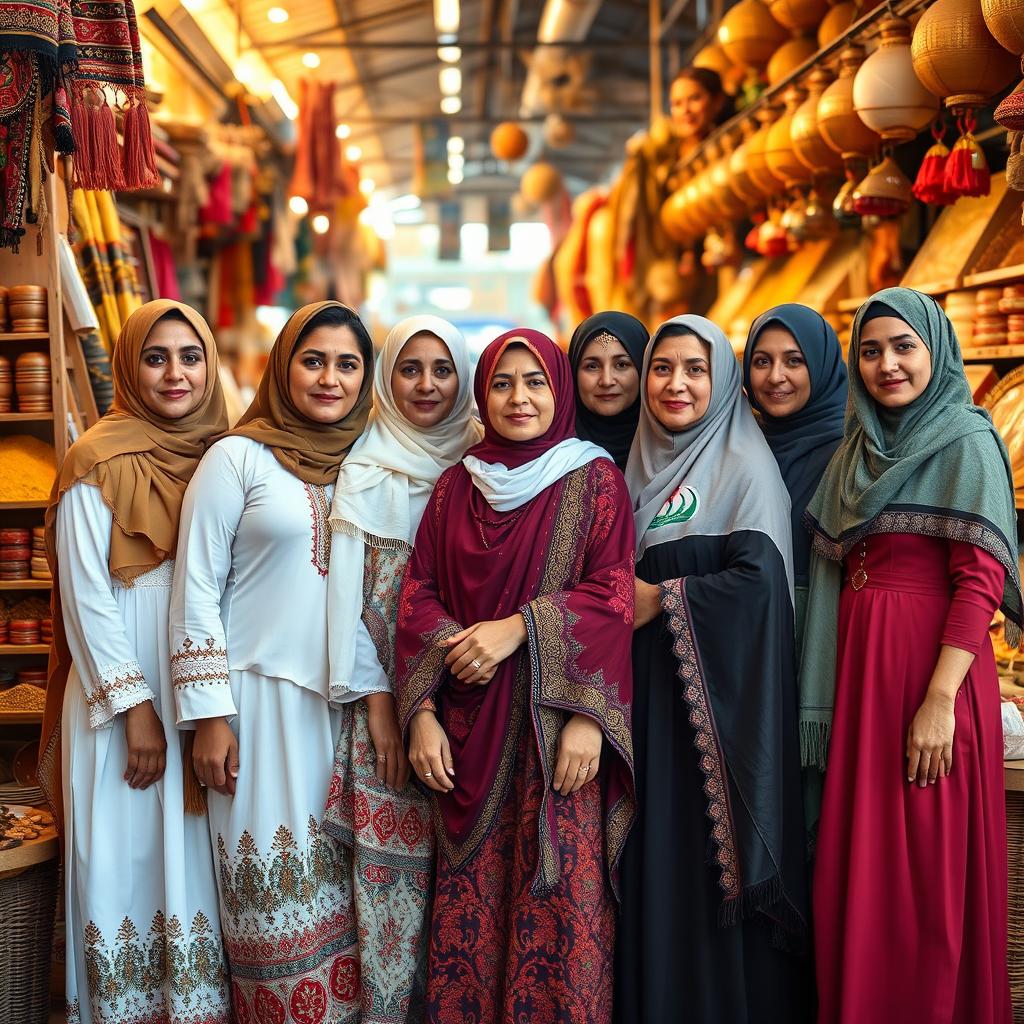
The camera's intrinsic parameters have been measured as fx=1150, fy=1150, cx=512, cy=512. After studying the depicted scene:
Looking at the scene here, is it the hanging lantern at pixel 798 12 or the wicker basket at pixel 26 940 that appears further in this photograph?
the hanging lantern at pixel 798 12

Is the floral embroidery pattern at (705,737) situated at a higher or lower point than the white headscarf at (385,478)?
lower

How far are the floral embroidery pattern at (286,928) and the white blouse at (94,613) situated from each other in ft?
1.12

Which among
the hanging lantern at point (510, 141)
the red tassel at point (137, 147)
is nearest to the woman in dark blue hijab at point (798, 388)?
the red tassel at point (137, 147)

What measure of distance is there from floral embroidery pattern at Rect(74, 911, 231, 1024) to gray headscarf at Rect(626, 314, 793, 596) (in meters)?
1.15

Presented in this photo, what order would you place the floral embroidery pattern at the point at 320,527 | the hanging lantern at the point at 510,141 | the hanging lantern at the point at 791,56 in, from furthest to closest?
the hanging lantern at the point at 510,141
the hanging lantern at the point at 791,56
the floral embroidery pattern at the point at 320,527

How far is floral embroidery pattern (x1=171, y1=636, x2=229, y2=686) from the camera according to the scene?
2164mm

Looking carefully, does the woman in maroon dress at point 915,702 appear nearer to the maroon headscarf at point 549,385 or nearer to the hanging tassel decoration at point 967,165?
the maroon headscarf at point 549,385

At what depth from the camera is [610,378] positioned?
8.03 ft

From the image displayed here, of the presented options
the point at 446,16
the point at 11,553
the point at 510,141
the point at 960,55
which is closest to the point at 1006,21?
the point at 960,55

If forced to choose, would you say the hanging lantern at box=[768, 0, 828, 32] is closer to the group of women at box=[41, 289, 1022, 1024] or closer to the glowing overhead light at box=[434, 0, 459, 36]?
the group of women at box=[41, 289, 1022, 1024]

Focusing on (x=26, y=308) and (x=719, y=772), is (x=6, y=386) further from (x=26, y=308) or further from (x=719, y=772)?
(x=719, y=772)

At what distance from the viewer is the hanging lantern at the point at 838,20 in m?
3.70

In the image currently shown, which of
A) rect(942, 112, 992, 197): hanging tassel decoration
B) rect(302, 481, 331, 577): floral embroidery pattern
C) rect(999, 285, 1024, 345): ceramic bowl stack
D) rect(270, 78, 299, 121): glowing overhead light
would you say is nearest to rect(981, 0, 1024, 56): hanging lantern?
rect(942, 112, 992, 197): hanging tassel decoration

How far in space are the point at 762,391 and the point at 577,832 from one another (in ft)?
3.25
